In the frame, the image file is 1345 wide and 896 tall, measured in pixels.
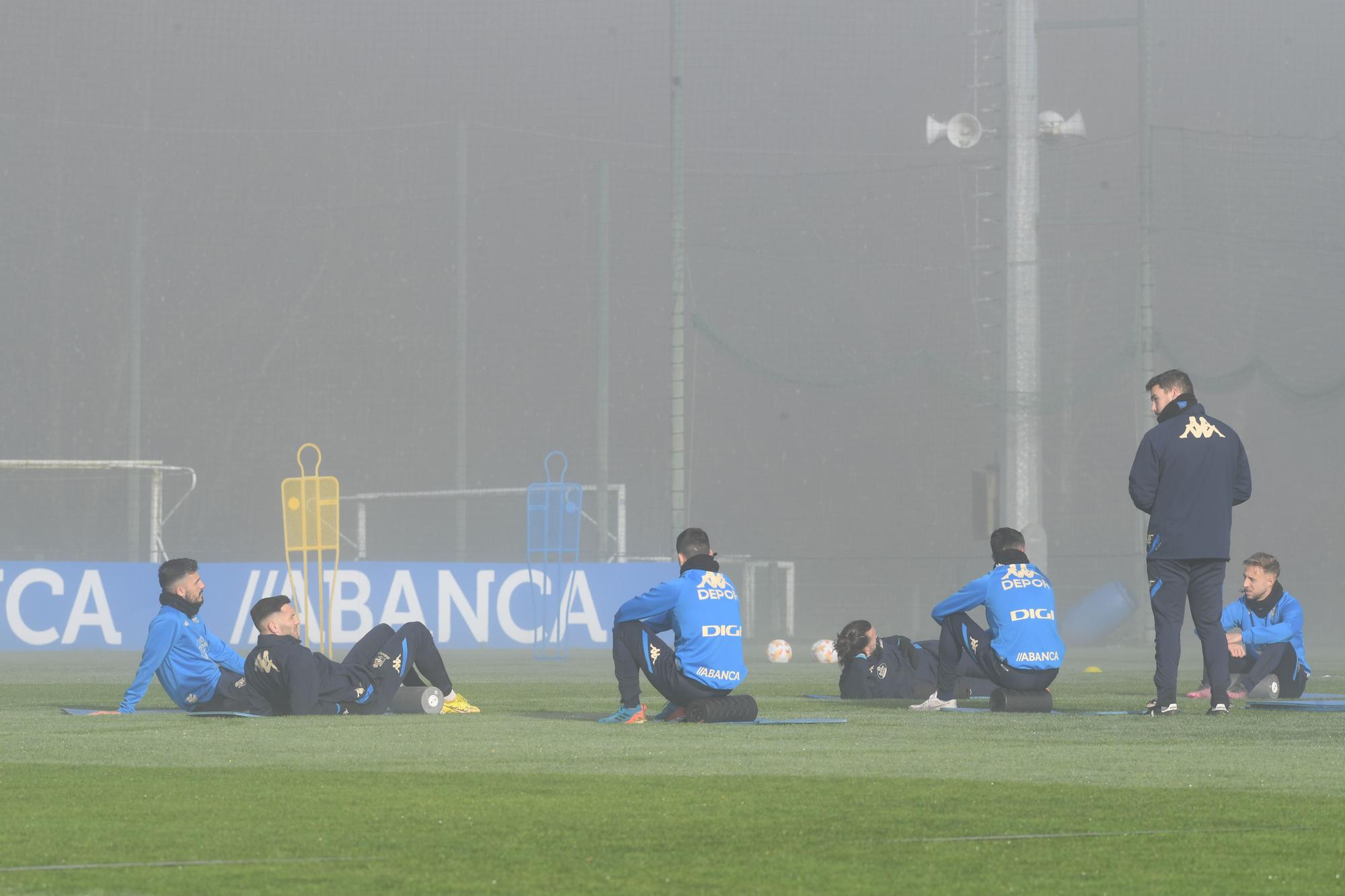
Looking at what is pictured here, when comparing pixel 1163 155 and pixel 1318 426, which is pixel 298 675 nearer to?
pixel 1318 426

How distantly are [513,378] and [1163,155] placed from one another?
11439mm

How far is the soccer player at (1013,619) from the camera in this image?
1046cm

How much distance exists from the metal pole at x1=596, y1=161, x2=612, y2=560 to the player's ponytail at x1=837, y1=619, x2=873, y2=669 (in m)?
13.9

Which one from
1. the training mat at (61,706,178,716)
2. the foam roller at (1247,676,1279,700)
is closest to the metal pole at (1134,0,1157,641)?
the foam roller at (1247,676,1279,700)

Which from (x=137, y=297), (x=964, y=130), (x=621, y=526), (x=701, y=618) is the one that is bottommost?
(x=701, y=618)

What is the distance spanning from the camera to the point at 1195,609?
392 inches

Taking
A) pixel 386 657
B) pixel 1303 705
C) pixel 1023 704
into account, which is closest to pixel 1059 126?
pixel 1303 705

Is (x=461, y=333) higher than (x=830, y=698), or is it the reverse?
(x=461, y=333)

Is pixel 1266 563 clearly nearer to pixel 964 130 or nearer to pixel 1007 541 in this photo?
pixel 1007 541

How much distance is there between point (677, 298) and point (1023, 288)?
466 centimetres

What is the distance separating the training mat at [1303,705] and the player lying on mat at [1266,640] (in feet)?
1.30

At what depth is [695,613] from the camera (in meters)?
9.47

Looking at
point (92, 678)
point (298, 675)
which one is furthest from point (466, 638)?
point (298, 675)

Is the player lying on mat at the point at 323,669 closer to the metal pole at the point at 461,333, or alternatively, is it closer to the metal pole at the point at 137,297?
the metal pole at the point at 137,297
